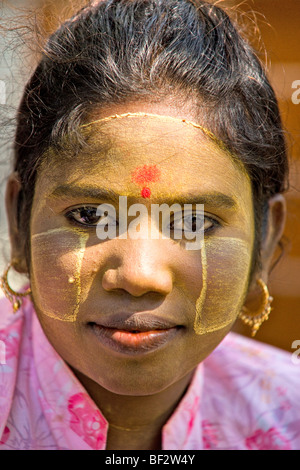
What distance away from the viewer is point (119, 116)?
132 centimetres

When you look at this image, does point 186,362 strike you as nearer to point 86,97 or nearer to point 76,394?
point 76,394

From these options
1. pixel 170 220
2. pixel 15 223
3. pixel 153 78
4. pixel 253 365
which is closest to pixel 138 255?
pixel 170 220

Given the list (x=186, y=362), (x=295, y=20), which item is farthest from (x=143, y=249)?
(x=295, y=20)

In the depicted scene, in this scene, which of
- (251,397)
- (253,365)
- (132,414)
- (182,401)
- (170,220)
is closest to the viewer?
(170,220)

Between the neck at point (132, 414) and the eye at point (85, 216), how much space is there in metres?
0.50

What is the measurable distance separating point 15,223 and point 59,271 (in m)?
0.38

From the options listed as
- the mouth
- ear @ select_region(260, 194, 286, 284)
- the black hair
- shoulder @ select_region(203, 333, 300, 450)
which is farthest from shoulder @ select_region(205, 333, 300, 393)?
the mouth

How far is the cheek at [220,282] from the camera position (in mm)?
1355

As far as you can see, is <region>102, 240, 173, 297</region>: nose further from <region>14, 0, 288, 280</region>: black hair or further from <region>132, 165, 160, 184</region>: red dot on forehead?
<region>14, 0, 288, 280</region>: black hair

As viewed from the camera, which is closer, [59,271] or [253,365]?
[59,271]

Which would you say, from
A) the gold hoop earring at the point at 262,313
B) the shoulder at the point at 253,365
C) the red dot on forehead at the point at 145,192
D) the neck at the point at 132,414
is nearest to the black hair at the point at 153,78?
the gold hoop earring at the point at 262,313

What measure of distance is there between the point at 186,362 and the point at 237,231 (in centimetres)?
36

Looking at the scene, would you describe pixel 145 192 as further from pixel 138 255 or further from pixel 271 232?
pixel 271 232

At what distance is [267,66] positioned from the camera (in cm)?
173
